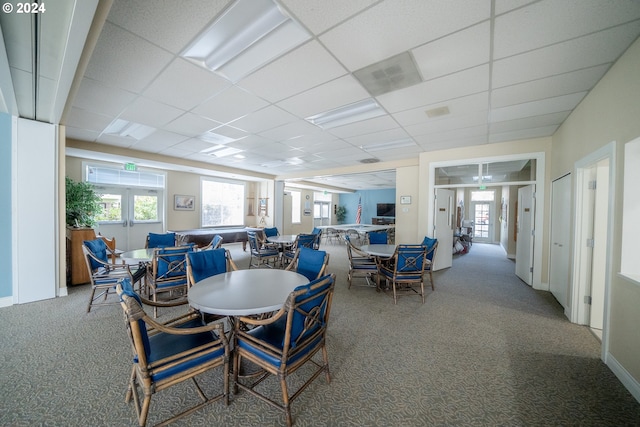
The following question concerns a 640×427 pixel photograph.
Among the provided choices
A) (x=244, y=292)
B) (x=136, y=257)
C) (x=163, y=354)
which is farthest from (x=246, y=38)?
(x=136, y=257)

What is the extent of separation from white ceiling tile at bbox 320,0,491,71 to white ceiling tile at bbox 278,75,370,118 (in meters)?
0.48

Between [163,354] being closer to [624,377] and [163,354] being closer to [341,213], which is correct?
[624,377]

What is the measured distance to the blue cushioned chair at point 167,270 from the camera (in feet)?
9.84

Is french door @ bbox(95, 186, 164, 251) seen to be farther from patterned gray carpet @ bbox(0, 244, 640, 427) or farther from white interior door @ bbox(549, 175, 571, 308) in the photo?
white interior door @ bbox(549, 175, 571, 308)

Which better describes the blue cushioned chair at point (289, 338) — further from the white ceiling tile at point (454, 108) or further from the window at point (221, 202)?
the window at point (221, 202)

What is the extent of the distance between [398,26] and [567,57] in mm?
1657

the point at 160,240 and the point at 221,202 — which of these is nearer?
the point at 160,240

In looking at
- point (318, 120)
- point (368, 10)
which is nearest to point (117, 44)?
point (368, 10)

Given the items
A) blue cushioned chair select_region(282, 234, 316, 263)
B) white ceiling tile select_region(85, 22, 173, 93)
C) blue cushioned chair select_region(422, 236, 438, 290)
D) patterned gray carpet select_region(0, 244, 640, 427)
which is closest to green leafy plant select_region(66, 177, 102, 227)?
patterned gray carpet select_region(0, 244, 640, 427)

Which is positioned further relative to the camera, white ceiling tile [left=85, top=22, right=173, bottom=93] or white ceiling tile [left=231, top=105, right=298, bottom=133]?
white ceiling tile [left=231, top=105, right=298, bottom=133]

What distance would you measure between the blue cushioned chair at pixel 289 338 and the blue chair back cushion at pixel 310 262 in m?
0.74

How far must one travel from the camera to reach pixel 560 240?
3.54m

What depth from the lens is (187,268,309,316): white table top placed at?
5.13 feet

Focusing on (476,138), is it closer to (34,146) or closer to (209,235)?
(209,235)
